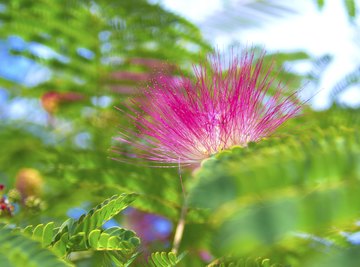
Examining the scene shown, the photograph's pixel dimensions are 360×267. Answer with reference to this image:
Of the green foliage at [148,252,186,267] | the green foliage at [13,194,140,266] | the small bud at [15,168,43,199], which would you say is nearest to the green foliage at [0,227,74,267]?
the green foliage at [13,194,140,266]

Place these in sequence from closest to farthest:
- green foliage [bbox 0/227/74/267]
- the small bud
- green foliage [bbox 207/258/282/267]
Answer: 1. green foliage [bbox 0/227/74/267]
2. green foliage [bbox 207/258/282/267]
3. the small bud

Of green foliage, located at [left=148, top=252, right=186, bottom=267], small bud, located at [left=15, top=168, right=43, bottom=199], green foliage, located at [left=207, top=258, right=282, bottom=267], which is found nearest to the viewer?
green foliage, located at [left=207, top=258, right=282, bottom=267]

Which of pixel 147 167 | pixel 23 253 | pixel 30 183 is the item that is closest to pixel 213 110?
pixel 147 167

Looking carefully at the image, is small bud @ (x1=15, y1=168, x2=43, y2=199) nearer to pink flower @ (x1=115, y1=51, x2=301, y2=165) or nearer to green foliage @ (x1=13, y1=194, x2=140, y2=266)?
pink flower @ (x1=115, y1=51, x2=301, y2=165)

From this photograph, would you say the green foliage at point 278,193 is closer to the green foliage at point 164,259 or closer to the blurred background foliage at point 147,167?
the blurred background foliage at point 147,167

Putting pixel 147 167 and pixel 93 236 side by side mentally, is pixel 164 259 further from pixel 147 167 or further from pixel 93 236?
pixel 147 167

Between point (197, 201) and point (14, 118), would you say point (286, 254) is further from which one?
point (14, 118)
